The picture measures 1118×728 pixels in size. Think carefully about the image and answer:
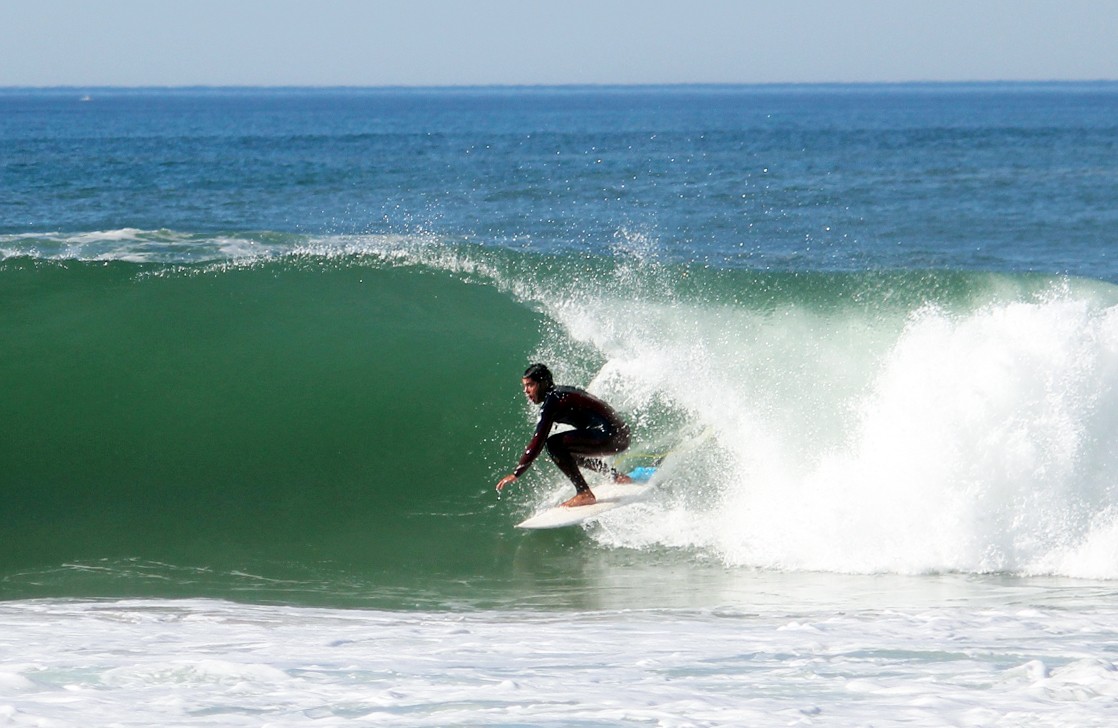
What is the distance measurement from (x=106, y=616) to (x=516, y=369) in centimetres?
534

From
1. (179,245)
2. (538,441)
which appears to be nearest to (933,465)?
(538,441)

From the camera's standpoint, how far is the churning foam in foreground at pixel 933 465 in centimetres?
691

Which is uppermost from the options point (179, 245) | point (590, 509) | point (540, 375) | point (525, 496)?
point (540, 375)

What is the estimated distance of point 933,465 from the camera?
23.6 ft

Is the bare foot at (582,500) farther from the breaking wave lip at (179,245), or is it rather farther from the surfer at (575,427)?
the breaking wave lip at (179,245)

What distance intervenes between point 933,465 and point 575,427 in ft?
7.34

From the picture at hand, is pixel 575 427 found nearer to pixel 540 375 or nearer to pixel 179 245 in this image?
pixel 540 375

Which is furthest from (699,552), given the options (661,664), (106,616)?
(106,616)

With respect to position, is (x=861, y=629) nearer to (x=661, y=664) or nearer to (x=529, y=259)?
(x=661, y=664)

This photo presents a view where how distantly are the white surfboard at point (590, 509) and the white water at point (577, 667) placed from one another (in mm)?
1659

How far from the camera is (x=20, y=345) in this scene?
1102 cm

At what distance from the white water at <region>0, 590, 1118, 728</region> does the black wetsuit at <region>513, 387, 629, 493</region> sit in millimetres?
1865

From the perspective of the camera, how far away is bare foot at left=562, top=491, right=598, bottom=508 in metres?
7.80

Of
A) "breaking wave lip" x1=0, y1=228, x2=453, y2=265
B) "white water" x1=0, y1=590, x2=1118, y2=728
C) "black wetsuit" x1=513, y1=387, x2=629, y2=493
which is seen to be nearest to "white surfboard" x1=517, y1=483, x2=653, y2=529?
"black wetsuit" x1=513, y1=387, x2=629, y2=493
